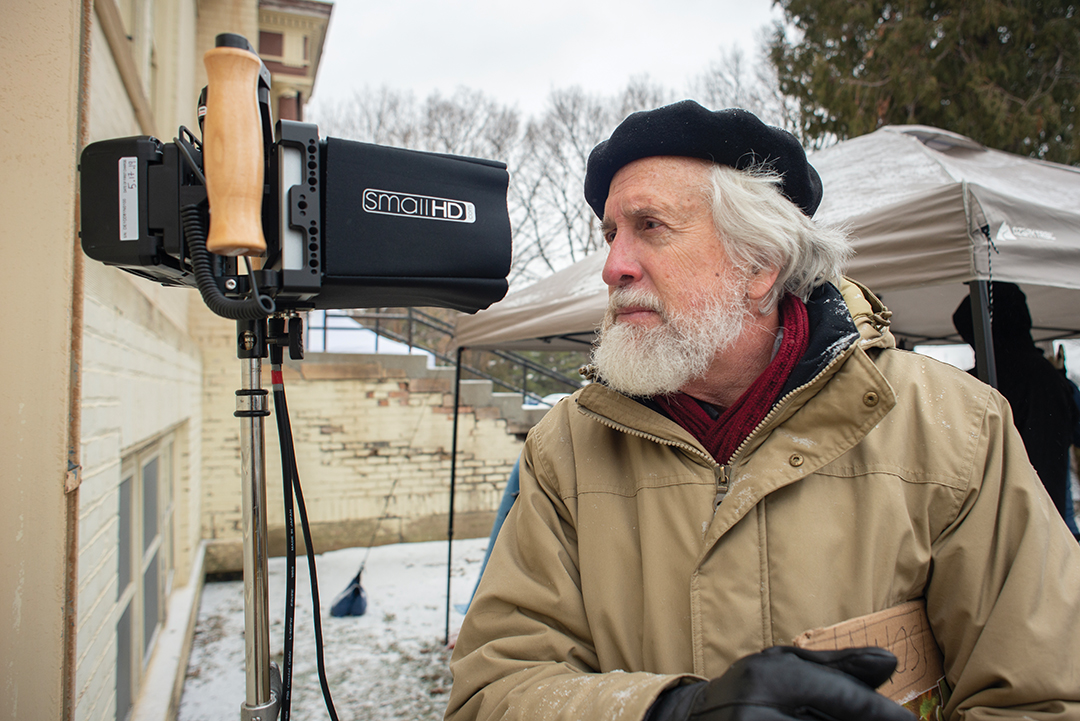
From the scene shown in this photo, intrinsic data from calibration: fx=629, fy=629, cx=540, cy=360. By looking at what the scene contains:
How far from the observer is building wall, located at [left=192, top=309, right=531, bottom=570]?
6227 mm

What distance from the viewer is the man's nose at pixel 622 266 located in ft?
4.57

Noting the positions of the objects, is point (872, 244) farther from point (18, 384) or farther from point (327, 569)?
point (327, 569)

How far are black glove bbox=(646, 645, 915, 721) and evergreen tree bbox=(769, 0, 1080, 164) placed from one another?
7.88 metres

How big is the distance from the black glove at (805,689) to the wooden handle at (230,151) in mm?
961

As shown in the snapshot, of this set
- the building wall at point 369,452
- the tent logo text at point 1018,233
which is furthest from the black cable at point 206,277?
the building wall at point 369,452

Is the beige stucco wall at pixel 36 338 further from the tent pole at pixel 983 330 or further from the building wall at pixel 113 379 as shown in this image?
the tent pole at pixel 983 330

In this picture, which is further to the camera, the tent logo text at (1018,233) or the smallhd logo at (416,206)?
the tent logo text at (1018,233)

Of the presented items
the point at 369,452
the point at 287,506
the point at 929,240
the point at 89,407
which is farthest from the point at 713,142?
the point at 369,452

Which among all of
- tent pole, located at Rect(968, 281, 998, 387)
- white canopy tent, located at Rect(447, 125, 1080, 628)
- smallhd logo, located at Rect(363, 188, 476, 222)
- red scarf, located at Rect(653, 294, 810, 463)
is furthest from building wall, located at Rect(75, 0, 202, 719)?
tent pole, located at Rect(968, 281, 998, 387)

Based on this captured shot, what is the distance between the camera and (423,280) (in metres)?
1.21

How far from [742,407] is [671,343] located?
0.20 meters

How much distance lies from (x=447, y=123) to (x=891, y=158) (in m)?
14.0

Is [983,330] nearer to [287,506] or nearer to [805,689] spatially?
[805,689]

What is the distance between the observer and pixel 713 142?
1.34 metres
